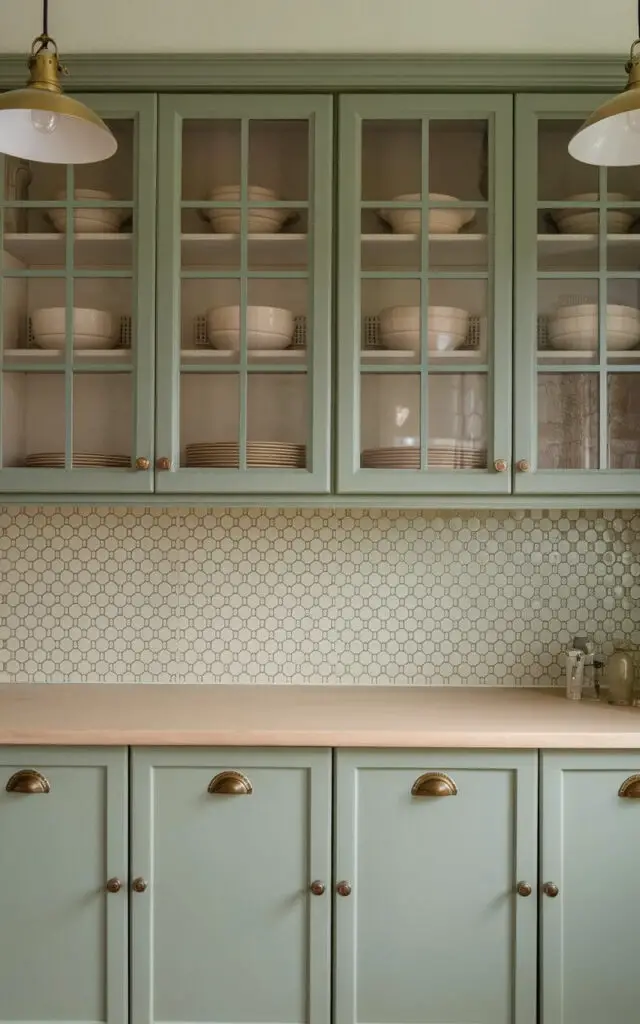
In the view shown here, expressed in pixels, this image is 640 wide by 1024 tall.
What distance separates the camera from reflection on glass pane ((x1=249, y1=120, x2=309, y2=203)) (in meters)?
2.26

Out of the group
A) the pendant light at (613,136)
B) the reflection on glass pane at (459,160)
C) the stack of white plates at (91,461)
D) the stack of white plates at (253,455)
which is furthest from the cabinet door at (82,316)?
the pendant light at (613,136)

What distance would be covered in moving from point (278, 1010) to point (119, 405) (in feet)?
4.95

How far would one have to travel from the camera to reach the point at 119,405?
227cm

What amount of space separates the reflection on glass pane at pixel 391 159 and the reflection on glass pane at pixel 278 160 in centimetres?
16

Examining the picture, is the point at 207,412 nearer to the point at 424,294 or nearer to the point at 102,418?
the point at 102,418

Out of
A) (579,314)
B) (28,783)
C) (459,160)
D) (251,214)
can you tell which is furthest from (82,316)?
(579,314)

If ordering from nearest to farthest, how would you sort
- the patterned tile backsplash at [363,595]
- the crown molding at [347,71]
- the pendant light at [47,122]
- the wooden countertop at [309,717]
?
the pendant light at [47,122], the wooden countertop at [309,717], the crown molding at [347,71], the patterned tile backsplash at [363,595]

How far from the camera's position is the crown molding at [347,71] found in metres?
2.23

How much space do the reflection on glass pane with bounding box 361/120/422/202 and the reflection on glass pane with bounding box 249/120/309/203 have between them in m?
0.16

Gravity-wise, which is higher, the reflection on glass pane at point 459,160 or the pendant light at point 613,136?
the reflection on glass pane at point 459,160

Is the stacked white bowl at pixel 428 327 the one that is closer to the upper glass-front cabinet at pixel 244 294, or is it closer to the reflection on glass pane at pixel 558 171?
the upper glass-front cabinet at pixel 244 294

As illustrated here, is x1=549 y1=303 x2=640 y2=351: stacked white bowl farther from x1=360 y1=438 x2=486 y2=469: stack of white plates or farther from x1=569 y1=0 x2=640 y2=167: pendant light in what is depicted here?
x1=569 y1=0 x2=640 y2=167: pendant light

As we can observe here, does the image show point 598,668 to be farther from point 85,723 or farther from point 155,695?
point 85,723

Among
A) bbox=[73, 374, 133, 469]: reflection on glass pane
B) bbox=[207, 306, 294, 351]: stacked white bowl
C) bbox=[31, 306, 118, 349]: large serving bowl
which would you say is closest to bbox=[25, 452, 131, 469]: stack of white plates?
bbox=[73, 374, 133, 469]: reflection on glass pane
